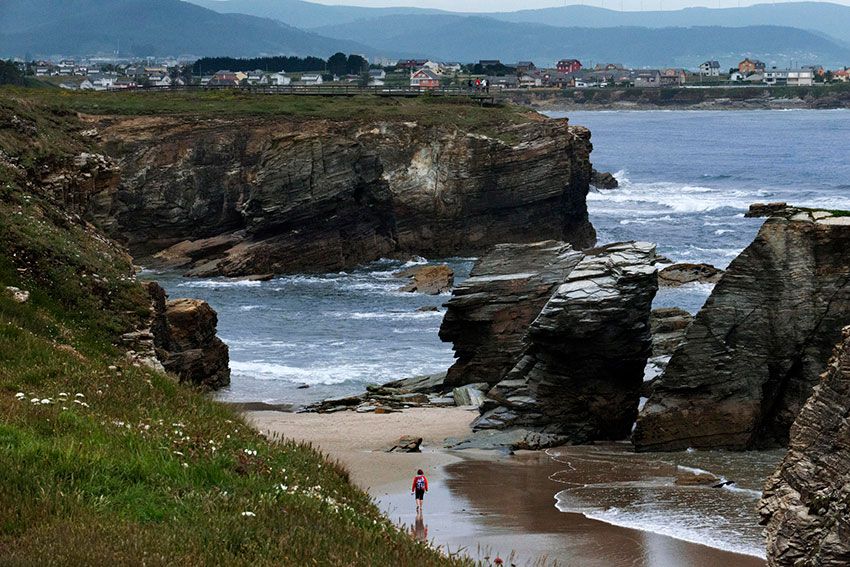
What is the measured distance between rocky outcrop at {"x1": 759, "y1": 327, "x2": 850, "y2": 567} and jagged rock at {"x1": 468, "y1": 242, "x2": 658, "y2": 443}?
478 inches

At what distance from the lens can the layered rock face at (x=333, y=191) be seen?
6538 centimetres

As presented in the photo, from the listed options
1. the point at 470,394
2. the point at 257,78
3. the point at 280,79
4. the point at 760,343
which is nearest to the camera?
the point at 760,343

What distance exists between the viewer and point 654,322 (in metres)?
40.1

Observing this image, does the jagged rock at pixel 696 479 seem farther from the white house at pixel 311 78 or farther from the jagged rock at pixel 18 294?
the white house at pixel 311 78

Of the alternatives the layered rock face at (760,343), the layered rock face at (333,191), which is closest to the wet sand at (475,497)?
the layered rock face at (760,343)

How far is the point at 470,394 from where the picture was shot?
34469 mm

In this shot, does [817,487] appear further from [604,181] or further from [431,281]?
[604,181]

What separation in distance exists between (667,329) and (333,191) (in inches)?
1180

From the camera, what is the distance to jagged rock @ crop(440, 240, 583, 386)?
3391 cm

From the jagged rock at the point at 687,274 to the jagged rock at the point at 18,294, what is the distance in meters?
39.2

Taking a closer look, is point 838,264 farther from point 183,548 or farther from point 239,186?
point 239,186

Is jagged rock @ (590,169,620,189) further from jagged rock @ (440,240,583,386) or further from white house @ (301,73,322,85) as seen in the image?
jagged rock @ (440,240,583,386)

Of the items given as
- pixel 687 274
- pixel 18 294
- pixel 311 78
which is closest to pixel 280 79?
pixel 311 78

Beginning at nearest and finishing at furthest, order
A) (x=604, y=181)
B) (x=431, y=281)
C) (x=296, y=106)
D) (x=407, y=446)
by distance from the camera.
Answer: (x=407, y=446), (x=431, y=281), (x=296, y=106), (x=604, y=181)
